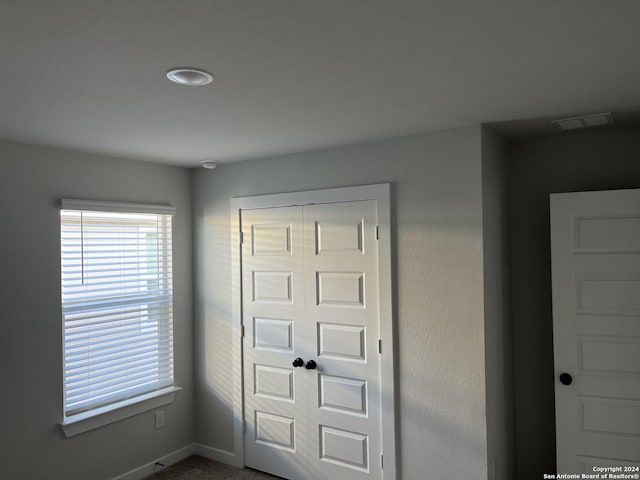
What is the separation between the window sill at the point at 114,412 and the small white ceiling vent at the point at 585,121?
3.41 m

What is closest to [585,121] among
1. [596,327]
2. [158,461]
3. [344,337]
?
[596,327]

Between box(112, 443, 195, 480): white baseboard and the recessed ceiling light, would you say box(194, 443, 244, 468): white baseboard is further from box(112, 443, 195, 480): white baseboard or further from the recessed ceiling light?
the recessed ceiling light

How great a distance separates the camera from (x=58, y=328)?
313 cm

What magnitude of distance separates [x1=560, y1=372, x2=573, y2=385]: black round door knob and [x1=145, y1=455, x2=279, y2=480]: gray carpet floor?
2159 mm

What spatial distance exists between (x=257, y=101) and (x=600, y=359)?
242 centimetres

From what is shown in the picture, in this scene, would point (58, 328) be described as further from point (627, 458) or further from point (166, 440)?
point (627, 458)

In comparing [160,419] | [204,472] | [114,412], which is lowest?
[204,472]

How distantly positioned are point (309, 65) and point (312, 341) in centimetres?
211

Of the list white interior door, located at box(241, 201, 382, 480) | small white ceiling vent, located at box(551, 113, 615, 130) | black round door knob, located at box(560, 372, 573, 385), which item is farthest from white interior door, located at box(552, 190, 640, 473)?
white interior door, located at box(241, 201, 382, 480)

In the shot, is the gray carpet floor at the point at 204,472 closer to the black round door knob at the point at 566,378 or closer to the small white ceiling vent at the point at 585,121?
the black round door knob at the point at 566,378

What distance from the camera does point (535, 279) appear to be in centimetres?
318

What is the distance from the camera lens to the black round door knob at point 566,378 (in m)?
2.81

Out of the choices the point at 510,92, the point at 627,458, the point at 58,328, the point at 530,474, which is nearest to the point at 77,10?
the point at 510,92

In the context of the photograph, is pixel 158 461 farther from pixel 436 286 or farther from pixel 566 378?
pixel 566 378
